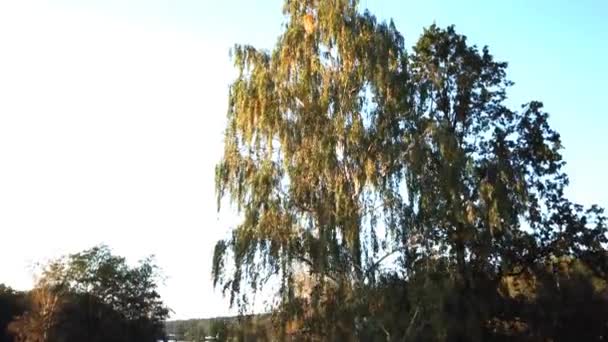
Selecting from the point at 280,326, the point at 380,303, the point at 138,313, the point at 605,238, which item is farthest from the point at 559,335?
the point at 138,313

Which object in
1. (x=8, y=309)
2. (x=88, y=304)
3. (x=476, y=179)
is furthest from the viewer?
(x=8, y=309)

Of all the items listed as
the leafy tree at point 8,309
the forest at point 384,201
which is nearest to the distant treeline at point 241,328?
the forest at point 384,201

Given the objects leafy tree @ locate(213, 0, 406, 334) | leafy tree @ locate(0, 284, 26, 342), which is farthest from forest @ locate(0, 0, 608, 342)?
leafy tree @ locate(0, 284, 26, 342)

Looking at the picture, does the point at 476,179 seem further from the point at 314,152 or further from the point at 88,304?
the point at 88,304

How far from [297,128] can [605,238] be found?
1268 cm

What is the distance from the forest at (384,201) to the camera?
20172 millimetres

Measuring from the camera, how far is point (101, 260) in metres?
55.8

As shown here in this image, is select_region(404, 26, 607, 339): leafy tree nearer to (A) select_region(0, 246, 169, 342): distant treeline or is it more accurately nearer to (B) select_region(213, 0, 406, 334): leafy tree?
(B) select_region(213, 0, 406, 334): leafy tree

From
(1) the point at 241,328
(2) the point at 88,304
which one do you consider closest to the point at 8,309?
(2) the point at 88,304

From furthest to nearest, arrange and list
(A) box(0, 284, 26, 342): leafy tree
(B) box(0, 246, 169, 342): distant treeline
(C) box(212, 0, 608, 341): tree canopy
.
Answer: (A) box(0, 284, 26, 342): leafy tree
(B) box(0, 246, 169, 342): distant treeline
(C) box(212, 0, 608, 341): tree canopy

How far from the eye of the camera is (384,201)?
67.9 feet

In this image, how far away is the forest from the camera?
2017 centimetres

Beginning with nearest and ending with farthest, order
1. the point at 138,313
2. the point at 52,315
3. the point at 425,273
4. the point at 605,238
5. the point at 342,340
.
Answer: the point at 342,340, the point at 425,273, the point at 605,238, the point at 52,315, the point at 138,313

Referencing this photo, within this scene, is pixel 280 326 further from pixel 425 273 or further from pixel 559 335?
pixel 559 335
